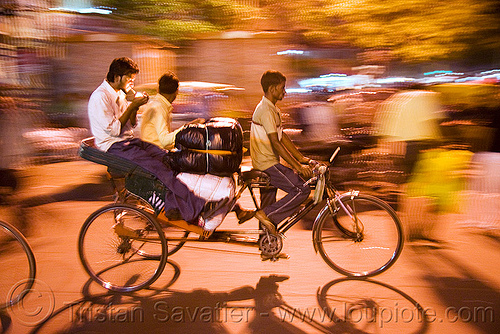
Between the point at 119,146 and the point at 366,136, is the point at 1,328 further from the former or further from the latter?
the point at 366,136

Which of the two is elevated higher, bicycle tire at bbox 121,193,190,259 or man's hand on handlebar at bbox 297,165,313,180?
man's hand on handlebar at bbox 297,165,313,180

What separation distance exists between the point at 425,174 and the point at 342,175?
199 centimetres

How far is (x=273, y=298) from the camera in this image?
11.7ft

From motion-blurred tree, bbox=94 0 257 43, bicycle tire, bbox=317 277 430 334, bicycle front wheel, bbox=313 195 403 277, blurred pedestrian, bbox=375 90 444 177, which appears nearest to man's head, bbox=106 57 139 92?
bicycle front wheel, bbox=313 195 403 277

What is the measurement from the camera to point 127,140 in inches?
144

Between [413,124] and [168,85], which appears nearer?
[168,85]

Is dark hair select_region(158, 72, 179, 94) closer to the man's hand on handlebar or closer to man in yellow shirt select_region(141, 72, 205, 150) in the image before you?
man in yellow shirt select_region(141, 72, 205, 150)

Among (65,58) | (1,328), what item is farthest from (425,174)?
(65,58)

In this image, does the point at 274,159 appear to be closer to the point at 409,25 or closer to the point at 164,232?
the point at 164,232

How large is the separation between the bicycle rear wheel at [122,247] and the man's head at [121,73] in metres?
1.03

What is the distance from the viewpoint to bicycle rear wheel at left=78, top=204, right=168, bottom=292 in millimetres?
3637

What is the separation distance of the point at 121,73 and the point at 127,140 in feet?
1.86

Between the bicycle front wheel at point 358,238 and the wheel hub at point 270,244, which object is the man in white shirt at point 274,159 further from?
the bicycle front wheel at point 358,238

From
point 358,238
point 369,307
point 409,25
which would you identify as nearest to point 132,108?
point 358,238
